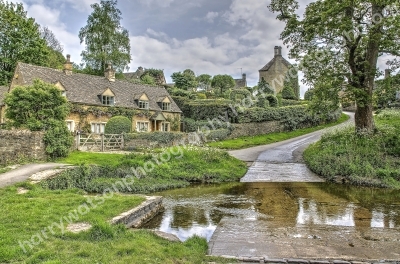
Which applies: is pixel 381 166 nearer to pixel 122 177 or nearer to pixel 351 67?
pixel 351 67

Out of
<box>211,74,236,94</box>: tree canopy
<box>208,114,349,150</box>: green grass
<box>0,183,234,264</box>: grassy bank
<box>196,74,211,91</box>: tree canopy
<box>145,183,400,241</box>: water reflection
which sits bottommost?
<box>145,183,400,241</box>: water reflection

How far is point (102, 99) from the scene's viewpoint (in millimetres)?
37000

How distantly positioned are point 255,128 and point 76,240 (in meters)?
34.5

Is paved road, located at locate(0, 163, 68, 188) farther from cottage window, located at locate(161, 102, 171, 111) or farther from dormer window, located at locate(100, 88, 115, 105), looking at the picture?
cottage window, located at locate(161, 102, 171, 111)

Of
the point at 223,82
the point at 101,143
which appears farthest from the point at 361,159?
the point at 223,82

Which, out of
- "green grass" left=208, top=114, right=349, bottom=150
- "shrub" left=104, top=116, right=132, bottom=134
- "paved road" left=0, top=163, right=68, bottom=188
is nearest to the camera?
"paved road" left=0, top=163, right=68, bottom=188

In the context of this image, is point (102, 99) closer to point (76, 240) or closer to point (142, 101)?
point (142, 101)

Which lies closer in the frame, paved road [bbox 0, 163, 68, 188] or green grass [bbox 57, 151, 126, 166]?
paved road [bbox 0, 163, 68, 188]

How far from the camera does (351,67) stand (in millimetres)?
21766

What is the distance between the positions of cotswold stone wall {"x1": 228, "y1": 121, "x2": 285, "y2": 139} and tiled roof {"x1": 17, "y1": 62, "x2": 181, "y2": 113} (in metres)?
10.6

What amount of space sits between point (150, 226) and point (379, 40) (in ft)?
60.5

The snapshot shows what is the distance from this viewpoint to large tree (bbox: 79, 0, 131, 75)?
157 feet

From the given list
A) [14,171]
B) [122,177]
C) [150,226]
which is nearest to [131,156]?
[122,177]

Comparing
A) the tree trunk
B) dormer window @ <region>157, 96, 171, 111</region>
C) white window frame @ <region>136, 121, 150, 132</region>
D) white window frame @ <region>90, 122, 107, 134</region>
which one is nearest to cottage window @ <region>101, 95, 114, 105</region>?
white window frame @ <region>90, 122, 107, 134</region>
